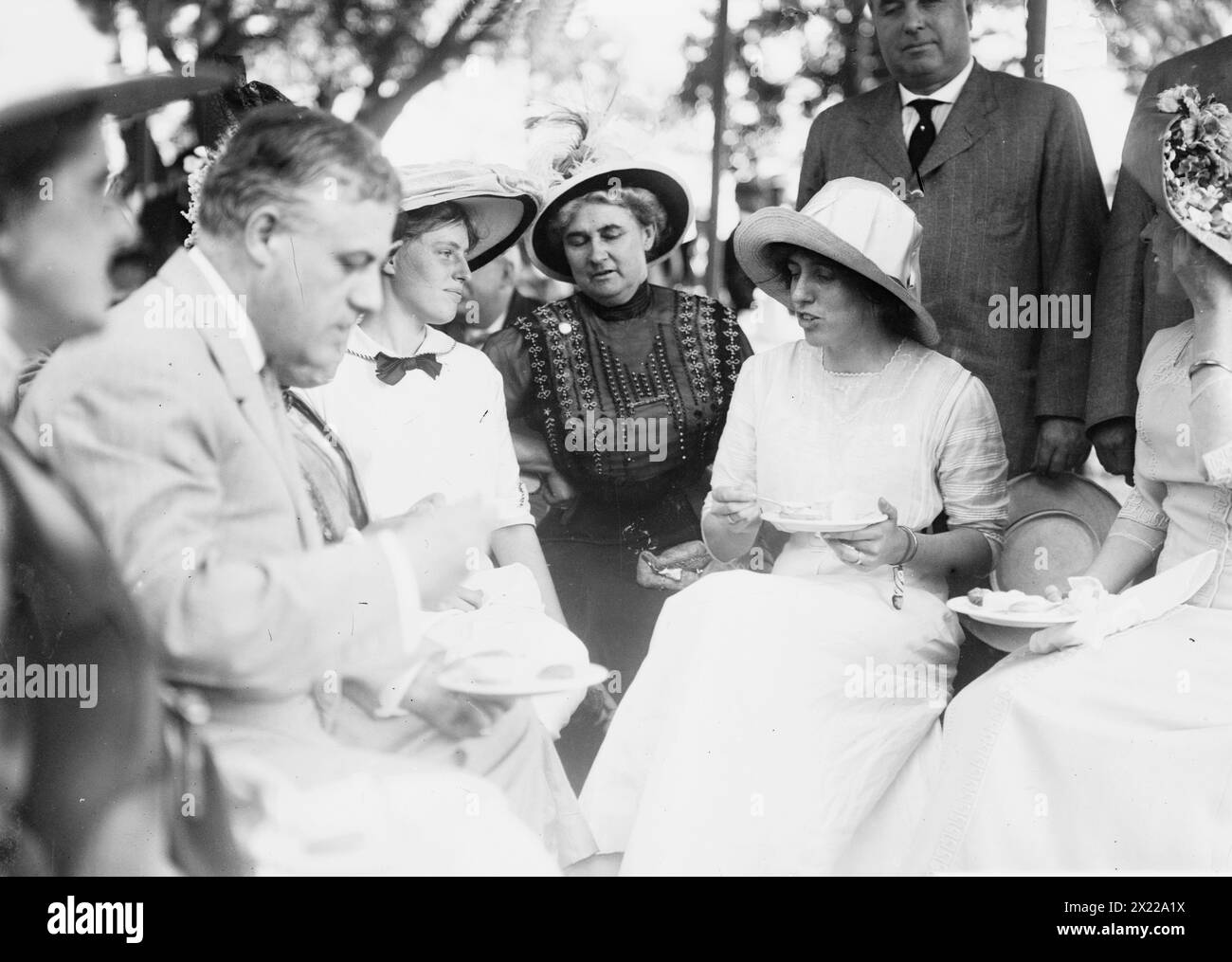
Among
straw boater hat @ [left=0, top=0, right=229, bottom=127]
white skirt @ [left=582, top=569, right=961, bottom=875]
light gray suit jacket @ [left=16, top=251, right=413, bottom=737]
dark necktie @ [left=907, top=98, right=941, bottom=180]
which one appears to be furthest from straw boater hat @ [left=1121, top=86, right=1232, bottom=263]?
straw boater hat @ [left=0, top=0, right=229, bottom=127]

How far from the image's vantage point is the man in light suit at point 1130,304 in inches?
150

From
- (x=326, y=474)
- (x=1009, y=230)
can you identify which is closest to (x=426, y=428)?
(x=326, y=474)

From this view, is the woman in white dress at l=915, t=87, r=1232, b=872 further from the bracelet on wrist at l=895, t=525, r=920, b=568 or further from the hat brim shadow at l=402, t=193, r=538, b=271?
the hat brim shadow at l=402, t=193, r=538, b=271

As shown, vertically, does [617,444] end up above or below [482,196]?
below

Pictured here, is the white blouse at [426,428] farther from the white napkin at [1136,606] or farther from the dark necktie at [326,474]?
the white napkin at [1136,606]

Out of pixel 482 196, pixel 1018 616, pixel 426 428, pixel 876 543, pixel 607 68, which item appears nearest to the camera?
pixel 1018 616

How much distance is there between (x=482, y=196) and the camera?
12.5 ft

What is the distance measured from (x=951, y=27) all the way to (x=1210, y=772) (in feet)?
6.36

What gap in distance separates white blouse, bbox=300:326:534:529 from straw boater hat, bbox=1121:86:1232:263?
1.61m

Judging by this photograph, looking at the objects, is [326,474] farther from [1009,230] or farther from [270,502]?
[1009,230]

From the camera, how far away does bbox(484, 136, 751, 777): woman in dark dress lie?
393 centimetres

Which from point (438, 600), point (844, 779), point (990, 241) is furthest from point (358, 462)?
point (990, 241)

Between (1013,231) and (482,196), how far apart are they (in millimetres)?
1332

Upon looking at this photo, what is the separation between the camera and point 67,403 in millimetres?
3199
